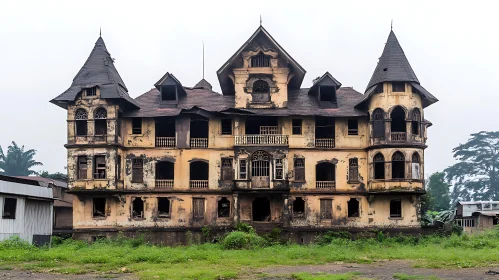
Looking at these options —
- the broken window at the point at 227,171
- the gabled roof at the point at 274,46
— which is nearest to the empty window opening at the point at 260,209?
the broken window at the point at 227,171

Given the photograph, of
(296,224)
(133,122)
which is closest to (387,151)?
(296,224)

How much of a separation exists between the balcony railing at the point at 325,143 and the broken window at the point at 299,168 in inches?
60.8

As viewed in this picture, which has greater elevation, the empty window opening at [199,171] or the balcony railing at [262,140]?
the balcony railing at [262,140]

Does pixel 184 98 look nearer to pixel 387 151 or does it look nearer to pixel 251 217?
pixel 251 217

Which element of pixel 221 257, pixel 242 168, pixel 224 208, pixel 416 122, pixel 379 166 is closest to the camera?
pixel 221 257

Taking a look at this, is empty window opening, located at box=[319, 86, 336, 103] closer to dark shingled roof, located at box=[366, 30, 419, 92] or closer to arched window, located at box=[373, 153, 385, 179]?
Result: dark shingled roof, located at box=[366, 30, 419, 92]

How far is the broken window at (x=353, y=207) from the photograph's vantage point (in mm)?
38156

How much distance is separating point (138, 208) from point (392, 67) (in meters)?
20.2

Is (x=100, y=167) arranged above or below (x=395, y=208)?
above

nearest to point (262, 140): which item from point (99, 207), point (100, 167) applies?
point (100, 167)

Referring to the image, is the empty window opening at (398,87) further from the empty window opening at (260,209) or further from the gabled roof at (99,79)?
the gabled roof at (99,79)

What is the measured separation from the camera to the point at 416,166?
37.2 metres

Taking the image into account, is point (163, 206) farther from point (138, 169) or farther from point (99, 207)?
point (99, 207)

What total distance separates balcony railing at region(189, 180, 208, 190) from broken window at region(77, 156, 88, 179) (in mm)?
7169
